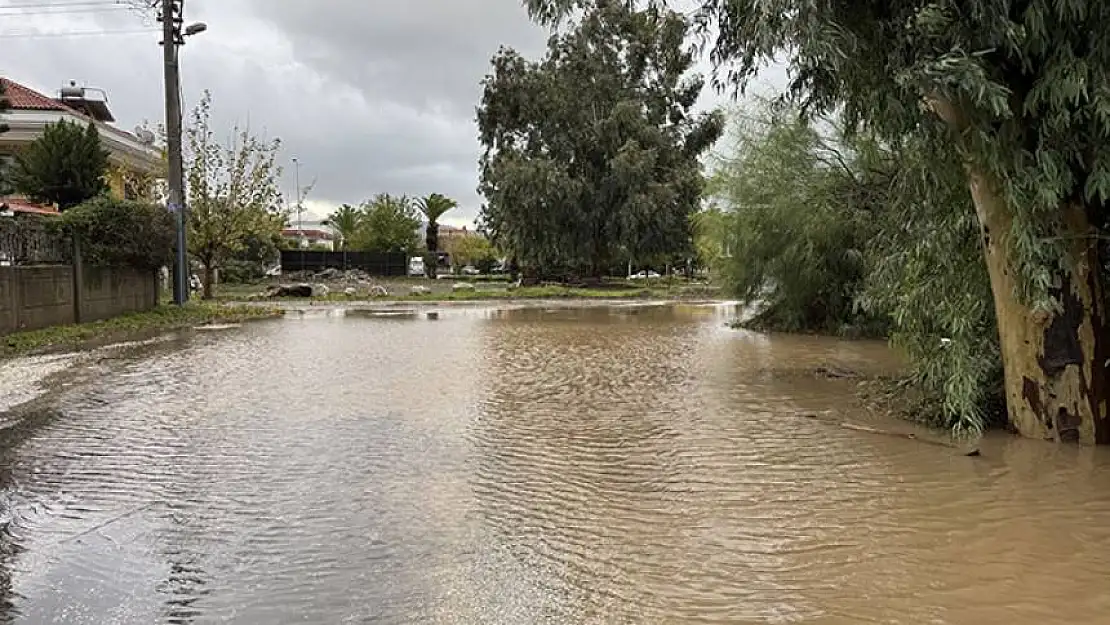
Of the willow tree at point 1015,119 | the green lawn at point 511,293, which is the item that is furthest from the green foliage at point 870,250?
the green lawn at point 511,293

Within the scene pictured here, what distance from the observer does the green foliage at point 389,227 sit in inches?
2464

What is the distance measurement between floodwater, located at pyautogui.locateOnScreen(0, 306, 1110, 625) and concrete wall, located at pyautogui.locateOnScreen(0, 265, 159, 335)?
541cm

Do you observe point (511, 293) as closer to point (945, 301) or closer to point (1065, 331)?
point (945, 301)

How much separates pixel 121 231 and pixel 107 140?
15.2 metres

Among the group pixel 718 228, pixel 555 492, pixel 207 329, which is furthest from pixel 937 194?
pixel 207 329

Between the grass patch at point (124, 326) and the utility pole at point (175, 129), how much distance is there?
0.85m

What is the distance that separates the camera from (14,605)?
4102mm

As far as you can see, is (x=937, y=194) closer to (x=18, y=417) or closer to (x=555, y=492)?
(x=555, y=492)

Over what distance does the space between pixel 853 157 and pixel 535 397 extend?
8.91 metres

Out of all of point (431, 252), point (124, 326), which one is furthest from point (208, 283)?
point (431, 252)

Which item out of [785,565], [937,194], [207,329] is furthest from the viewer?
[207,329]

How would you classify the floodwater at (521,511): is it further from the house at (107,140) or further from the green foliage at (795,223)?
Answer: the house at (107,140)

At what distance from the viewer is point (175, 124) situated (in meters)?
23.7

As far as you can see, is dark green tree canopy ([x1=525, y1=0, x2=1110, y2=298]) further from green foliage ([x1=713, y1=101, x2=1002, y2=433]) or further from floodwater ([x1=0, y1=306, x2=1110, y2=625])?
→ floodwater ([x1=0, y1=306, x2=1110, y2=625])
